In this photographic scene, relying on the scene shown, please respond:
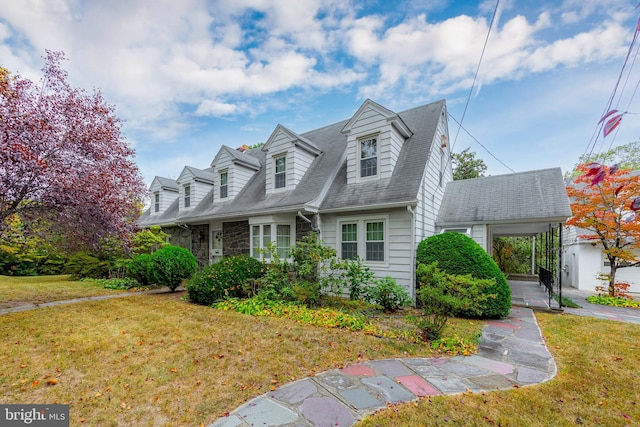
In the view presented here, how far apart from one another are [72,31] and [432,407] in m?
11.0

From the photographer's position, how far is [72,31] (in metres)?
7.26

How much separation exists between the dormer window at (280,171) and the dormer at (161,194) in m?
8.10

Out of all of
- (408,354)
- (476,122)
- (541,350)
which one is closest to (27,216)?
(408,354)

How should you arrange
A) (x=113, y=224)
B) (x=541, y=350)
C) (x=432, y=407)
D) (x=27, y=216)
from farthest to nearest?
(x=113, y=224) < (x=27, y=216) < (x=541, y=350) < (x=432, y=407)

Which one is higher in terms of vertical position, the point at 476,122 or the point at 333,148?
the point at 476,122

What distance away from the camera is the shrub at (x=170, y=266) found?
9.27 m

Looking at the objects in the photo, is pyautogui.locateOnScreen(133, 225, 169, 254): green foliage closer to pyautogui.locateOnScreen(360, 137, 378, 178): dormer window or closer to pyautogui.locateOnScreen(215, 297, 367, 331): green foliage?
pyautogui.locateOnScreen(215, 297, 367, 331): green foliage

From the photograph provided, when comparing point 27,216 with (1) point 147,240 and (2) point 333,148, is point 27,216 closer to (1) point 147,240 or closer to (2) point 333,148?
(1) point 147,240

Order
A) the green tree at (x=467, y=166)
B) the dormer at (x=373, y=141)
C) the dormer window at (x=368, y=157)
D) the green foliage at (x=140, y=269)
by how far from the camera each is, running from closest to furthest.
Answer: the dormer at (x=373, y=141) → the dormer window at (x=368, y=157) → the green foliage at (x=140, y=269) → the green tree at (x=467, y=166)

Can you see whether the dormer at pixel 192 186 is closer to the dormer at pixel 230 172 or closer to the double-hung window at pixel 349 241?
the dormer at pixel 230 172

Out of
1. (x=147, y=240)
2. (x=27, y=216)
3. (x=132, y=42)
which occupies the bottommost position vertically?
(x=147, y=240)

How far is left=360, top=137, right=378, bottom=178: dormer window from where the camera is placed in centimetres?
864

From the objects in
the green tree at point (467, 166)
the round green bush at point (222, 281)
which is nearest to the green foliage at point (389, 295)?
the round green bush at point (222, 281)

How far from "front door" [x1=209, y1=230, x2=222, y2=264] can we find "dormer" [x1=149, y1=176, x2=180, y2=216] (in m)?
5.26
